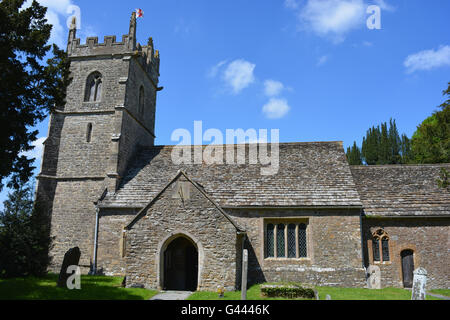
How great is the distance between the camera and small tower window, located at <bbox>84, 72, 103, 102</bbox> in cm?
2514

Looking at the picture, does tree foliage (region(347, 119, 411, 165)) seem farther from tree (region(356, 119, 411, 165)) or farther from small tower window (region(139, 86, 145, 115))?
small tower window (region(139, 86, 145, 115))

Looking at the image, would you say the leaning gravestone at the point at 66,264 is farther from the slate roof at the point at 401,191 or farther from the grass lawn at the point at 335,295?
the slate roof at the point at 401,191

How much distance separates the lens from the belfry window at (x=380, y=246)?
19.2 m

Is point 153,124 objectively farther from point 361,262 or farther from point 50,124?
point 361,262

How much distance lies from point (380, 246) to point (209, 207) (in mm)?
10513

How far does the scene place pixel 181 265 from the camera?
1781 cm

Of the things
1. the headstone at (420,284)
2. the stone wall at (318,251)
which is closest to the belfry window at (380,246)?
the stone wall at (318,251)

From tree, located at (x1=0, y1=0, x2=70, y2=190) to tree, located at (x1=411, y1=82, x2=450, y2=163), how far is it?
72.8 feet

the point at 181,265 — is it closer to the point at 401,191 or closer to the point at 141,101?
the point at 401,191

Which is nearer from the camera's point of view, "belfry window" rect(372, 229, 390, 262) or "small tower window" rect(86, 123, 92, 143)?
"belfry window" rect(372, 229, 390, 262)

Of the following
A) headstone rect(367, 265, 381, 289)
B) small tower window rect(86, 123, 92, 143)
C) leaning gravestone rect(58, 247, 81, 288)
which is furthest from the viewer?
small tower window rect(86, 123, 92, 143)

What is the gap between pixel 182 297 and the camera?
13.9 metres

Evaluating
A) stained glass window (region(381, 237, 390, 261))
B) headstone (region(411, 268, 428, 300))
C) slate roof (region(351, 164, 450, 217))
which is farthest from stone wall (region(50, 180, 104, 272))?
headstone (region(411, 268, 428, 300))

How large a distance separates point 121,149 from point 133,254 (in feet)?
30.7
